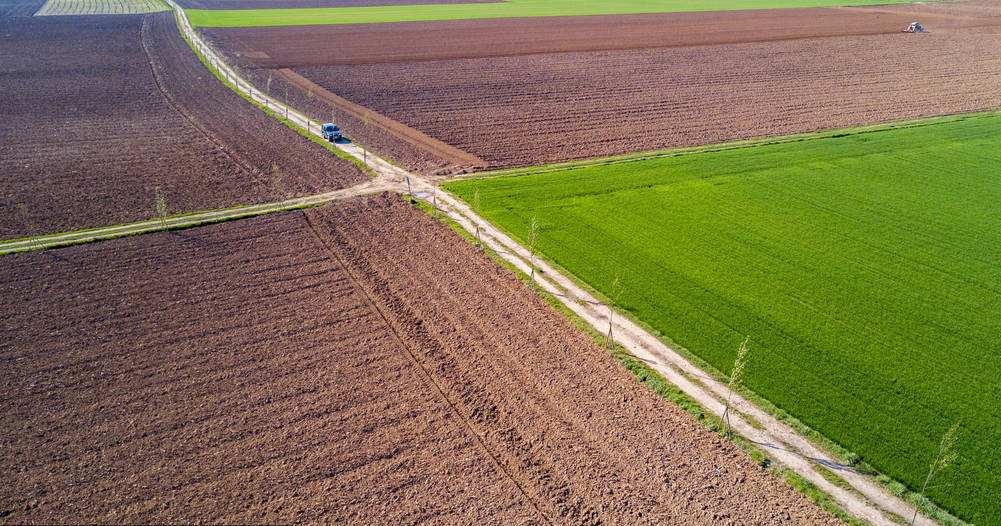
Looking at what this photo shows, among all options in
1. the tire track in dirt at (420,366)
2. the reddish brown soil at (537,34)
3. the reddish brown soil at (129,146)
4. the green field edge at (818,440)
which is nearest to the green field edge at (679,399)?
the green field edge at (818,440)

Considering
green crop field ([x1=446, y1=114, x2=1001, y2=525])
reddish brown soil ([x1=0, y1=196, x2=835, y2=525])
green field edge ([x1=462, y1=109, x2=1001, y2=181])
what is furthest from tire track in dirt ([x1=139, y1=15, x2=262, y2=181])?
green crop field ([x1=446, y1=114, x2=1001, y2=525])

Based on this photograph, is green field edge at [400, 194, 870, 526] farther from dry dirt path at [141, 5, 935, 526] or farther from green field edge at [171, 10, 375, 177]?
green field edge at [171, 10, 375, 177]

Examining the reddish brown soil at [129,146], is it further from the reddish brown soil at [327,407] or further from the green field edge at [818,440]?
the green field edge at [818,440]

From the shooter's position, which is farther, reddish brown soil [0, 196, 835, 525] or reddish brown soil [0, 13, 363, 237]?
reddish brown soil [0, 13, 363, 237]

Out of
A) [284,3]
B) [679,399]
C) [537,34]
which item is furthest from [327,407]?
[284,3]

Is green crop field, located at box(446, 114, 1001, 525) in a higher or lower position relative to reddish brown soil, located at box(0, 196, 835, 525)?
higher

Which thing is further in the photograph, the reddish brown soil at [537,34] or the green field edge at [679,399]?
the reddish brown soil at [537,34]

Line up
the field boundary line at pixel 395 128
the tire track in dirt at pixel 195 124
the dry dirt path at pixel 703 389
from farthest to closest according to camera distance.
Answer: the field boundary line at pixel 395 128, the tire track in dirt at pixel 195 124, the dry dirt path at pixel 703 389
